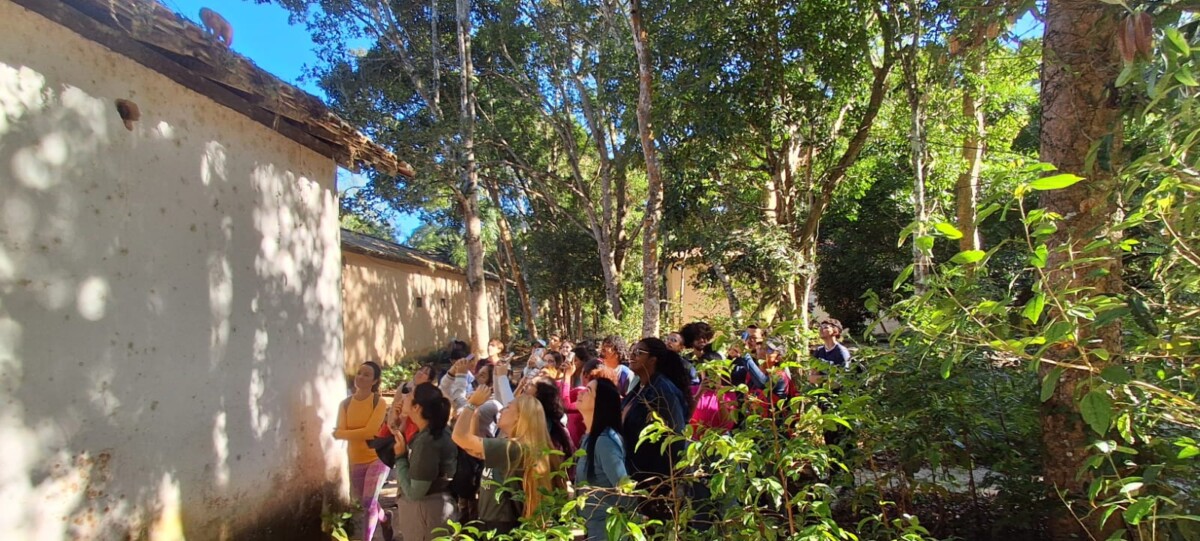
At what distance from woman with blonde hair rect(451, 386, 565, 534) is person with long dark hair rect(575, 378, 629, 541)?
17cm

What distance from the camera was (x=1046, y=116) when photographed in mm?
3164

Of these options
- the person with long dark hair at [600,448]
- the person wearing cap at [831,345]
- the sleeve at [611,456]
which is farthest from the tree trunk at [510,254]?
the sleeve at [611,456]

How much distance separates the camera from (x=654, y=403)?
3412 millimetres

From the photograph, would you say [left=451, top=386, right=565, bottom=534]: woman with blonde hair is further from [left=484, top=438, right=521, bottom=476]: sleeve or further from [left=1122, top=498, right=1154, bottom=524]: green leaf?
[left=1122, top=498, right=1154, bottom=524]: green leaf

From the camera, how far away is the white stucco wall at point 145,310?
286 cm

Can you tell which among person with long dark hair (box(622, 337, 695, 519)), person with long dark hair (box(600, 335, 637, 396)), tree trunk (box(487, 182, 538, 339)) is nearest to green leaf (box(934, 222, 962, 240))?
person with long dark hair (box(622, 337, 695, 519))

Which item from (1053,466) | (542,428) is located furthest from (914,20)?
(542,428)

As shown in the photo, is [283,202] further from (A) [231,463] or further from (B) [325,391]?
(A) [231,463]

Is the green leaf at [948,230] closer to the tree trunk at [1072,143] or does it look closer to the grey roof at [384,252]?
the tree trunk at [1072,143]

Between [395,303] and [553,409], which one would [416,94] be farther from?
[553,409]

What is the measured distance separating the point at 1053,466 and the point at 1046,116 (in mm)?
1684

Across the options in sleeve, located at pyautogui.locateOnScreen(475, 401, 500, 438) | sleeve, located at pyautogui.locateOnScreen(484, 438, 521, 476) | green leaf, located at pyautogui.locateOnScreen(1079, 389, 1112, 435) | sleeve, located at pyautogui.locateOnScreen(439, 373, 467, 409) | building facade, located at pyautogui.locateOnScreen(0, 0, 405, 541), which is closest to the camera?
green leaf, located at pyautogui.locateOnScreen(1079, 389, 1112, 435)

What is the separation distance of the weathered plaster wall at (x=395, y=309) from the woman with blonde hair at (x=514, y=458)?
957 centimetres

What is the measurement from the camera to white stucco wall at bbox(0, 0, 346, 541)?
2.86 metres
